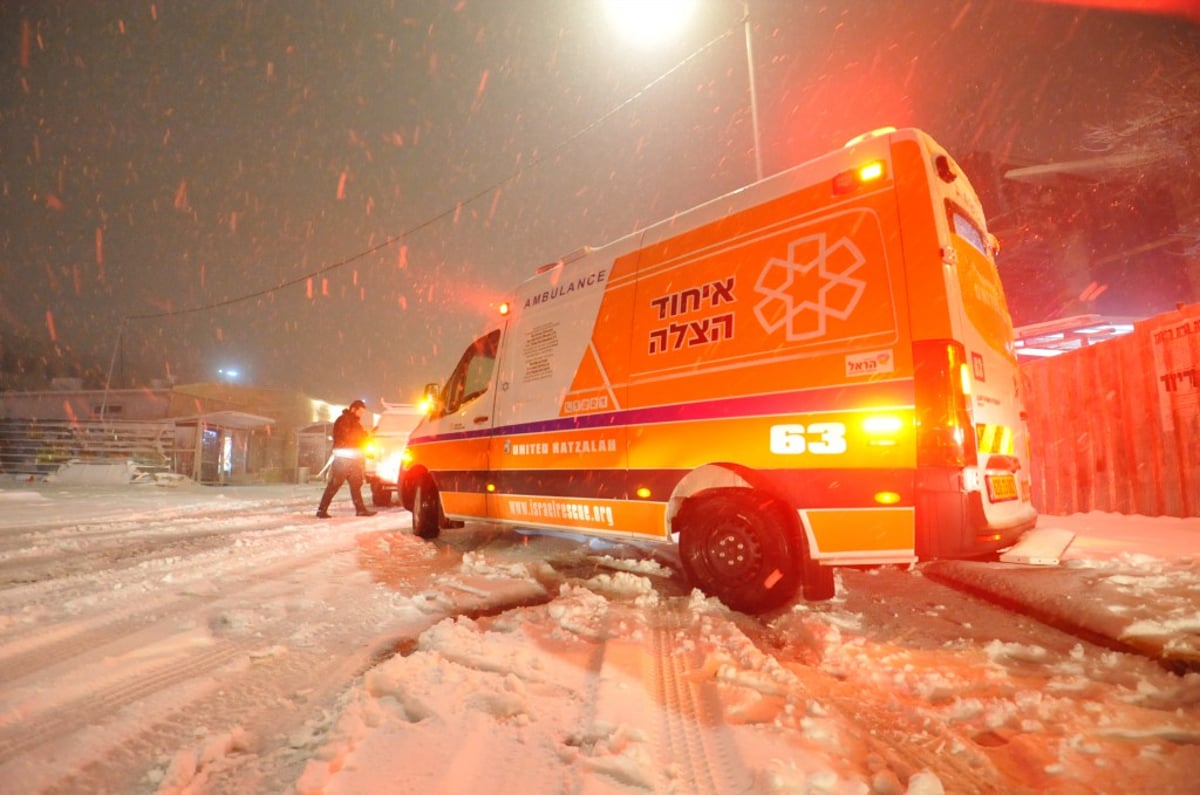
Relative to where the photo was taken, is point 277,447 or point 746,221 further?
point 277,447

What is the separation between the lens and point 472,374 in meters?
6.14

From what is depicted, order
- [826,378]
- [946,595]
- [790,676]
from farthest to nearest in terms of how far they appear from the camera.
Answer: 1. [946,595]
2. [826,378]
3. [790,676]

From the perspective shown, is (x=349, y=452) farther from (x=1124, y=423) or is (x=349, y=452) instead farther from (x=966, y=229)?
(x=1124, y=423)

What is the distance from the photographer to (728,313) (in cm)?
367

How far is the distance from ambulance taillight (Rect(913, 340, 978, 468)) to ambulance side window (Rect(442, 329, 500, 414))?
12.5 ft

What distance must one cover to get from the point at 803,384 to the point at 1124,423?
18.3ft

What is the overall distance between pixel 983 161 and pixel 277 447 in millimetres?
32150

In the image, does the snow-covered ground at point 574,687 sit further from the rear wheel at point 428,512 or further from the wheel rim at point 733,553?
the rear wheel at point 428,512

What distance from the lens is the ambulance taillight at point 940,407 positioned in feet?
9.46

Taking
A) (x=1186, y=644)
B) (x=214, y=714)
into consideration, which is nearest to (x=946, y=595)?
→ (x=1186, y=644)

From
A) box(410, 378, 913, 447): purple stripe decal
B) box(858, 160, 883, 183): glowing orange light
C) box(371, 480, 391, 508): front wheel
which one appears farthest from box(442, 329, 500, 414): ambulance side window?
box(371, 480, 391, 508): front wheel

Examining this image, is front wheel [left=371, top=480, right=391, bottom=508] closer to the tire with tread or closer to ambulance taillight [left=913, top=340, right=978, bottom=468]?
the tire with tread

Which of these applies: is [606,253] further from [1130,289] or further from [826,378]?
[1130,289]

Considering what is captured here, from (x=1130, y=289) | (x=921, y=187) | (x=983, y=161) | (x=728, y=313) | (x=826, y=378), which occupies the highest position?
(x=983, y=161)
